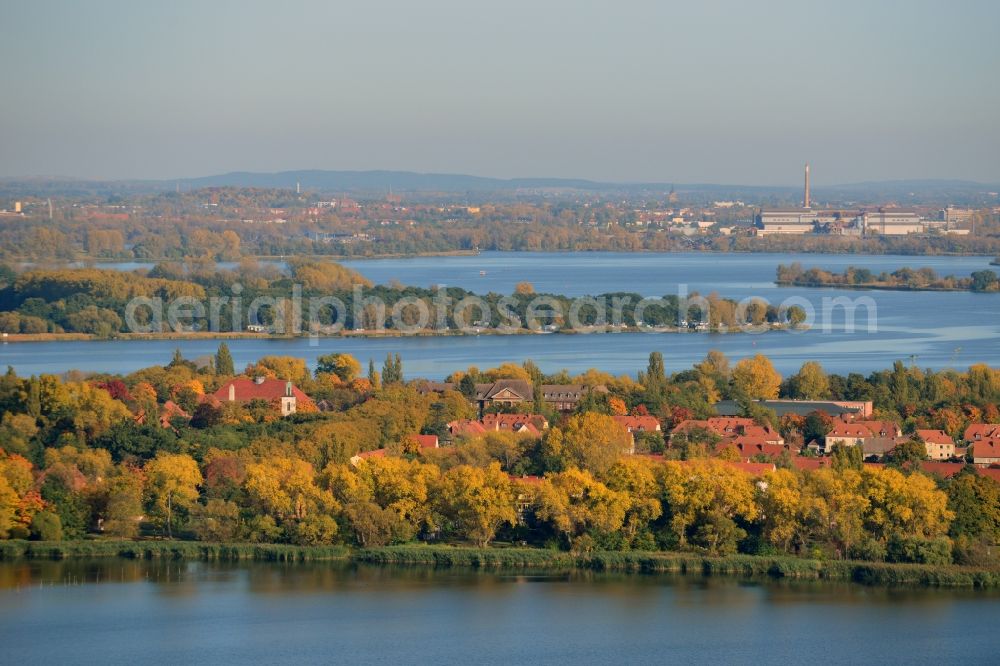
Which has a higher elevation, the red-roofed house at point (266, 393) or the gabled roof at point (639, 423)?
the red-roofed house at point (266, 393)

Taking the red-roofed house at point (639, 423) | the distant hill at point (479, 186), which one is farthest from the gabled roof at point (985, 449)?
the distant hill at point (479, 186)

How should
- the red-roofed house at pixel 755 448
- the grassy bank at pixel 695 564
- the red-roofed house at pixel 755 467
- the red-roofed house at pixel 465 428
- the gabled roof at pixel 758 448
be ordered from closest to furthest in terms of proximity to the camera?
the grassy bank at pixel 695 564 → the red-roofed house at pixel 755 467 → the red-roofed house at pixel 755 448 → the gabled roof at pixel 758 448 → the red-roofed house at pixel 465 428

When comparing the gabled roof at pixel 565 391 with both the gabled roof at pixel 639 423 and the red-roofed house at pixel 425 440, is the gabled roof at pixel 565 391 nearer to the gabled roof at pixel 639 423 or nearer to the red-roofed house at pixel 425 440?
the gabled roof at pixel 639 423

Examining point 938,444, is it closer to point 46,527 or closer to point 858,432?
point 858,432

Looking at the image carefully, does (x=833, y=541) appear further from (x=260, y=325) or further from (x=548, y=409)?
(x=260, y=325)

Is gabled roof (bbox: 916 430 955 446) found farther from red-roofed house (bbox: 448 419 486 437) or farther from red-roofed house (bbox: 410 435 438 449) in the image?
red-roofed house (bbox: 410 435 438 449)

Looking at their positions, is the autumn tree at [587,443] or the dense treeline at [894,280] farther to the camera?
the dense treeline at [894,280]

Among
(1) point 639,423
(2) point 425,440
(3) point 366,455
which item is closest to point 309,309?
(1) point 639,423
